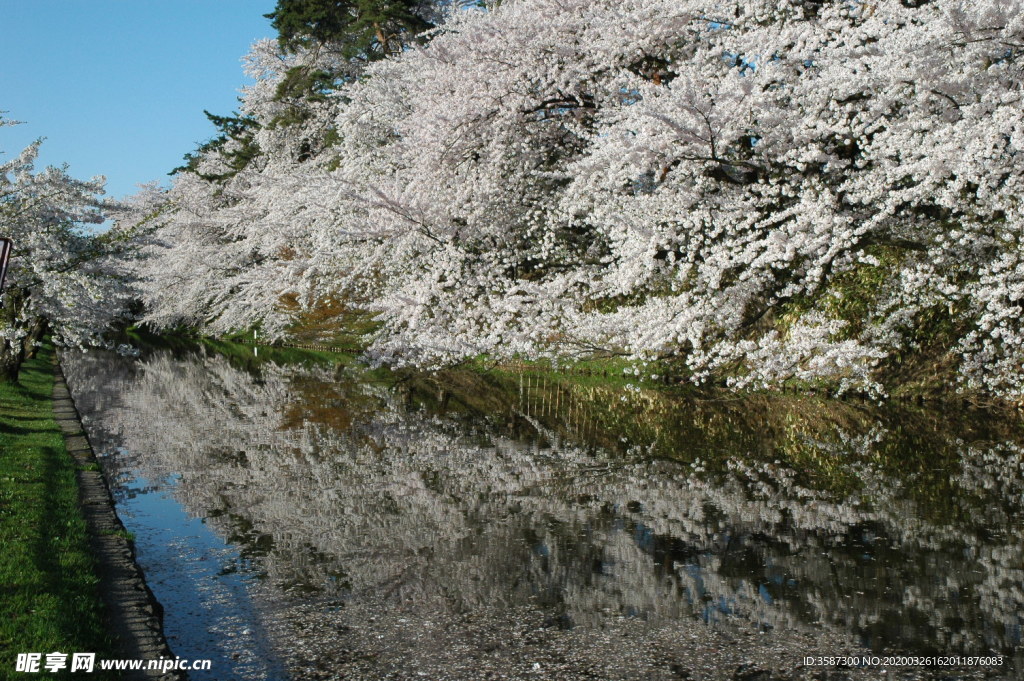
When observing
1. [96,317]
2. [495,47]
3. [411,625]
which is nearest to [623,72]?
[495,47]

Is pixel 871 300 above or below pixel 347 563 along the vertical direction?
above

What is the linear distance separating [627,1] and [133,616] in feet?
52.6

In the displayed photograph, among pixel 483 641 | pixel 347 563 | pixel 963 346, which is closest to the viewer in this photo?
pixel 483 641

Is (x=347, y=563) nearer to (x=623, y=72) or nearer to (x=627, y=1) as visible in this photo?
(x=623, y=72)

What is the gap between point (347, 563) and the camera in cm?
848

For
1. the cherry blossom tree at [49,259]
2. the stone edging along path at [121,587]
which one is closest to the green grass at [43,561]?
the stone edging along path at [121,587]

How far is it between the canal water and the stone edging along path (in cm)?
27

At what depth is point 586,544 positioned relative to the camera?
9164 millimetres

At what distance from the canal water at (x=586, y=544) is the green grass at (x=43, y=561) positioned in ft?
2.39

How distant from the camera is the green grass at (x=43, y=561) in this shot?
5711 millimetres

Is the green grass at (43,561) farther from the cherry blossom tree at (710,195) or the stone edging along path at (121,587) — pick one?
the cherry blossom tree at (710,195)

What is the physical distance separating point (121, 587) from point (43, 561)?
2.35 feet

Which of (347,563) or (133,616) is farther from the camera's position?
(347,563)

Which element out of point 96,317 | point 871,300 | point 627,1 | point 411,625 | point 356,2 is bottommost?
point 411,625
